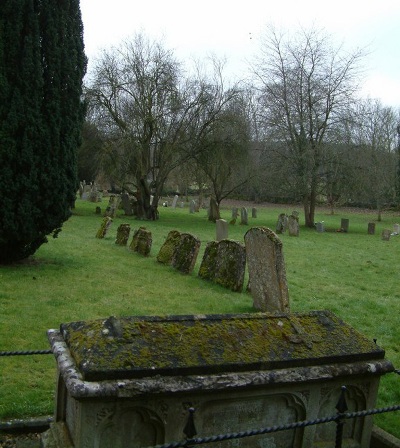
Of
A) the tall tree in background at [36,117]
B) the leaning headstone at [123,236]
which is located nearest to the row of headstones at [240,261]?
the leaning headstone at [123,236]

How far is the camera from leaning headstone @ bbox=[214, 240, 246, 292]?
1097cm

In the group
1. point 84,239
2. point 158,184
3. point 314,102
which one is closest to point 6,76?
point 84,239

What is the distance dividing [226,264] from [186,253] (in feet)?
5.84

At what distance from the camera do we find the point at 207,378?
357 cm

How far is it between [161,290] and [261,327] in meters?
6.68

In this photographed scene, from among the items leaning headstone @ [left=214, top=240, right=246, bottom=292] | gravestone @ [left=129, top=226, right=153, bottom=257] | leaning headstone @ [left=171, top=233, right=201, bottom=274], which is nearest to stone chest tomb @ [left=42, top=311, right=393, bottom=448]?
leaning headstone @ [left=214, top=240, right=246, bottom=292]

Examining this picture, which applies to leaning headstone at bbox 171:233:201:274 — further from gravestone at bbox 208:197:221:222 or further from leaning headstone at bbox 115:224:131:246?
gravestone at bbox 208:197:221:222

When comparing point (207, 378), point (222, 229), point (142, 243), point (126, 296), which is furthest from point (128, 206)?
point (207, 378)

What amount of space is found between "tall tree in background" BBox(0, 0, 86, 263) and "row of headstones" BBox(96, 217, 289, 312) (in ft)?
10.1

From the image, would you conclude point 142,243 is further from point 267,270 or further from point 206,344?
point 206,344

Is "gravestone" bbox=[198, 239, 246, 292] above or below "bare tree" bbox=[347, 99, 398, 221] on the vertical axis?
below

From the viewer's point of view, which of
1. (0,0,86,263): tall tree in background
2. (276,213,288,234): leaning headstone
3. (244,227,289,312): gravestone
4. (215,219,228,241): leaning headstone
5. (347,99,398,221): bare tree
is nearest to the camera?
(244,227,289,312): gravestone

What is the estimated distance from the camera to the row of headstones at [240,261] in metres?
8.90

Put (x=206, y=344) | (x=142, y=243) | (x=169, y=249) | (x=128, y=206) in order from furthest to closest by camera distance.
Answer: (x=128, y=206) → (x=142, y=243) → (x=169, y=249) → (x=206, y=344)
